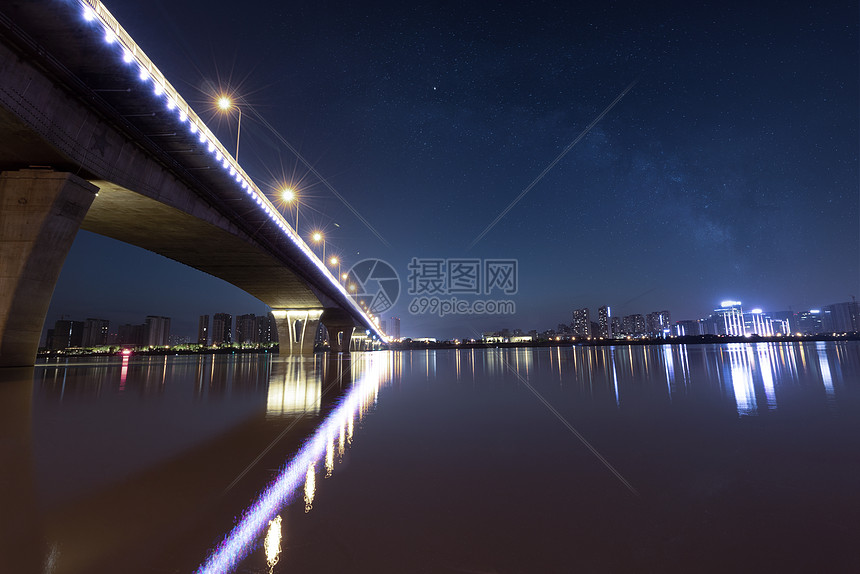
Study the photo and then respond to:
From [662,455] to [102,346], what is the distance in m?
238

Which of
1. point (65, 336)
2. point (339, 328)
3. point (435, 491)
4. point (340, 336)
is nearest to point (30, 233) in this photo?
point (435, 491)

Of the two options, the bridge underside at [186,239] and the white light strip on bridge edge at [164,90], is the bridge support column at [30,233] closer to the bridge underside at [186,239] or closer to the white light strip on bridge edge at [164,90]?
the bridge underside at [186,239]

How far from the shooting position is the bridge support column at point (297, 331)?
6369cm

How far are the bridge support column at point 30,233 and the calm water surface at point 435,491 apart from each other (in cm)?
1257

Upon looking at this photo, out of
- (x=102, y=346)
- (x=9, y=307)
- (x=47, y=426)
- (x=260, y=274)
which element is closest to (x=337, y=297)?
(x=260, y=274)

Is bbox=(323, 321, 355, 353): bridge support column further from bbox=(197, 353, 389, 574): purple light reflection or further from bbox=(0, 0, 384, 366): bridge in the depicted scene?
bbox=(197, 353, 389, 574): purple light reflection

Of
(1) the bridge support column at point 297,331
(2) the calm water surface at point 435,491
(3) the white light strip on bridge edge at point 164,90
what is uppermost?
(3) the white light strip on bridge edge at point 164,90

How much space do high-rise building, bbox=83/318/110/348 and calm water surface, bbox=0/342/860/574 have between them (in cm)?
23192

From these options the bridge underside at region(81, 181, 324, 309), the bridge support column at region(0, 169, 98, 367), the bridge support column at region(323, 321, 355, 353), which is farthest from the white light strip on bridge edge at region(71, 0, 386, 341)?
the bridge support column at region(323, 321, 355, 353)

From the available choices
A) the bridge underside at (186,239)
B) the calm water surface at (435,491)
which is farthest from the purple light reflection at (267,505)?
the bridge underside at (186,239)

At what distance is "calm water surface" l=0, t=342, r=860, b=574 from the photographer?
2664mm

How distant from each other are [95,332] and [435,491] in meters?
242

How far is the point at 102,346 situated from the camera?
602 ft

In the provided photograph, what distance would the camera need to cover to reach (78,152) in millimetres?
16516
